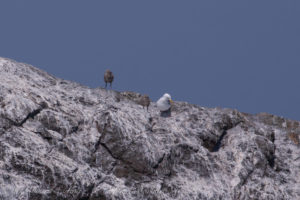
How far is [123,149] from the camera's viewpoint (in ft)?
70.7

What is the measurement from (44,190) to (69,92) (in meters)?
7.98

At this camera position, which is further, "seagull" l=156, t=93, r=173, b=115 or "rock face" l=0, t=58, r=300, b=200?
"seagull" l=156, t=93, r=173, b=115

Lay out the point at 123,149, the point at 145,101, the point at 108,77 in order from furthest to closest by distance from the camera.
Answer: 1. the point at 108,77
2. the point at 145,101
3. the point at 123,149

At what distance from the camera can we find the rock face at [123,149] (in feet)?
60.9

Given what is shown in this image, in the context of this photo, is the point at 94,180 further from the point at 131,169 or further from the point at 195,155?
the point at 195,155

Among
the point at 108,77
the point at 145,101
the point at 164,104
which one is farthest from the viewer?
the point at 108,77

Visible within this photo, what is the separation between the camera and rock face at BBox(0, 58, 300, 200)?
1856cm

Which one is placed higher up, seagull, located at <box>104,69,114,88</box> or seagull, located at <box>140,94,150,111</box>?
seagull, located at <box>104,69,114,88</box>

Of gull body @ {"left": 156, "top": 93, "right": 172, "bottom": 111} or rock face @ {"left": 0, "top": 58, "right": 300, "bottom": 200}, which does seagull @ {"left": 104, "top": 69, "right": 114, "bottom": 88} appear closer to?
rock face @ {"left": 0, "top": 58, "right": 300, "bottom": 200}

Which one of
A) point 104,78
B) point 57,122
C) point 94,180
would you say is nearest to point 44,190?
point 94,180

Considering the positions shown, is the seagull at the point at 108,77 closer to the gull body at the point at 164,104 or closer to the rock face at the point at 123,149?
the rock face at the point at 123,149

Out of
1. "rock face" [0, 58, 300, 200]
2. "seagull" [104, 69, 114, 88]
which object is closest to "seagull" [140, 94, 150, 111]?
"rock face" [0, 58, 300, 200]

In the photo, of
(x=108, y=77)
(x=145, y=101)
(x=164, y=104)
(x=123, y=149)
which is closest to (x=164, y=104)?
(x=164, y=104)

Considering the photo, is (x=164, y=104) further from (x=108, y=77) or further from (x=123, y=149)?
(x=123, y=149)
